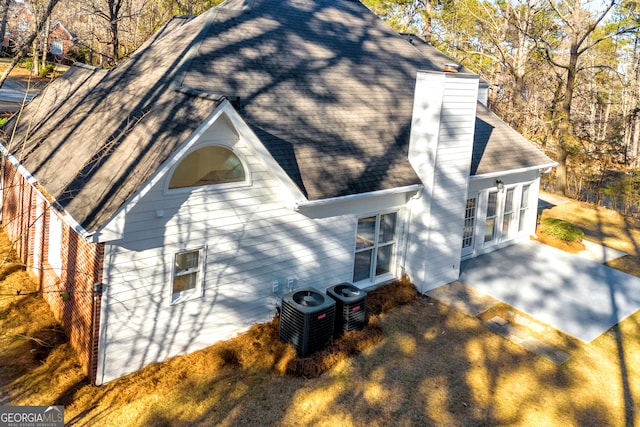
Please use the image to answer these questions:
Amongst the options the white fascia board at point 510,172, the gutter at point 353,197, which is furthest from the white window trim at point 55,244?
the white fascia board at point 510,172

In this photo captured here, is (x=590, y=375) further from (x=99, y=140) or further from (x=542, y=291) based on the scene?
(x=99, y=140)

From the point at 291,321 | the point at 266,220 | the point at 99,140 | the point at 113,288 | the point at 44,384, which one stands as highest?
the point at 99,140

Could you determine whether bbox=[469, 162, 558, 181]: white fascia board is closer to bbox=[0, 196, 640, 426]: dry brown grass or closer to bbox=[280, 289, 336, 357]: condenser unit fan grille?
bbox=[0, 196, 640, 426]: dry brown grass

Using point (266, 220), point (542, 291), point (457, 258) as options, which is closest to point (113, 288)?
point (266, 220)

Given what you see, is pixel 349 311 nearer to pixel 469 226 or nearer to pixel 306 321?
pixel 306 321

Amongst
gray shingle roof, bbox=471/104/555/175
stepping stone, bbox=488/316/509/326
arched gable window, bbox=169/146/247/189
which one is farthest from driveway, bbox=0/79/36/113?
stepping stone, bbox=488/316/509/326

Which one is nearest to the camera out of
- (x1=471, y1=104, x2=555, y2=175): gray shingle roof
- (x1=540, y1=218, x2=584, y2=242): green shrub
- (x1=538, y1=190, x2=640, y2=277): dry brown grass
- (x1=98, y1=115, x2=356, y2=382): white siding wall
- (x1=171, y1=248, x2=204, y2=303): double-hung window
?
(x1=98, y1=115, x2=356, y2=382): white siding wall
